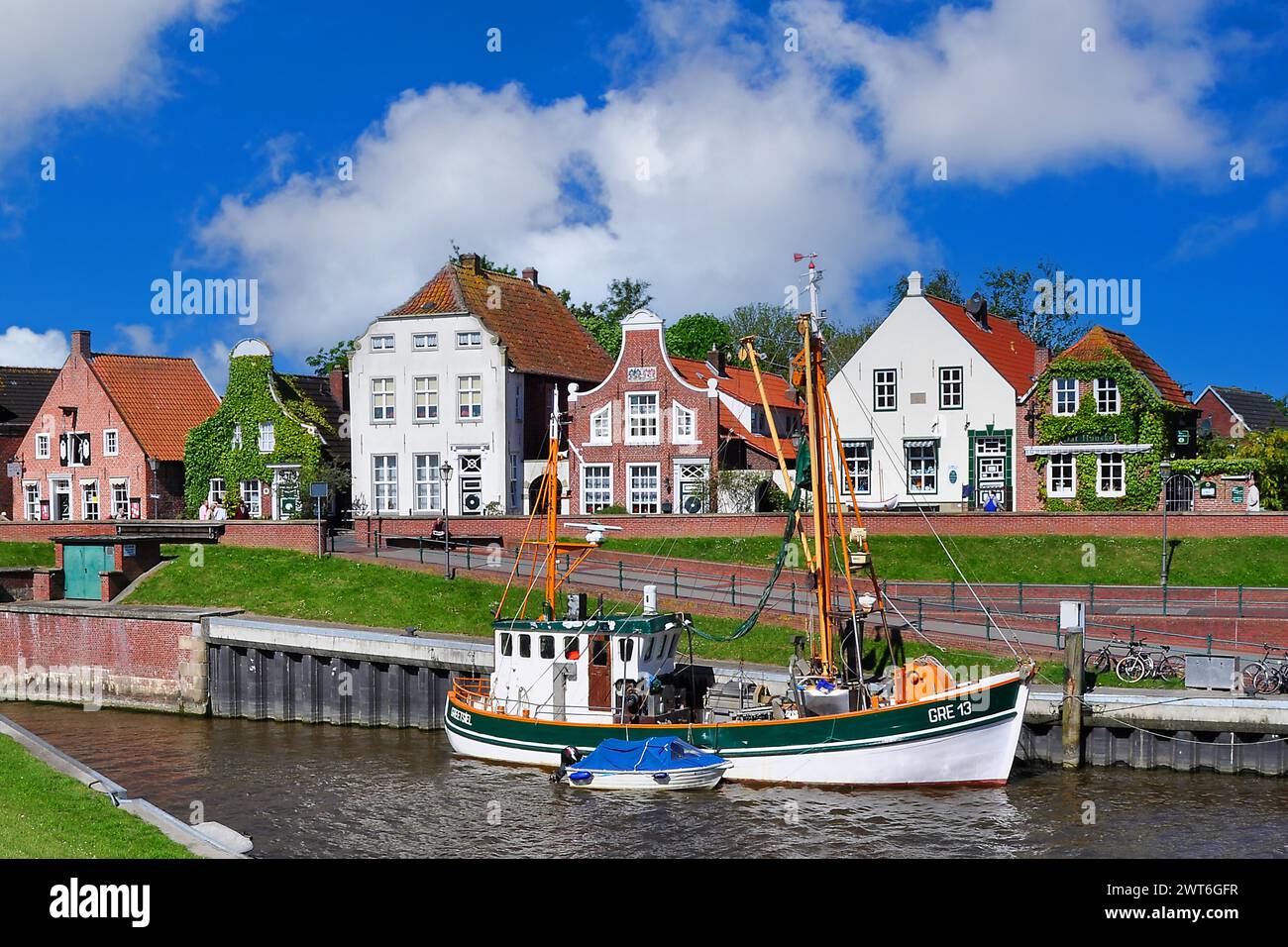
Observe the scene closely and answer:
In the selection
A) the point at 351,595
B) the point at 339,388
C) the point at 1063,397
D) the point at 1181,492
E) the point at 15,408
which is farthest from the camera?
the point at 15,408

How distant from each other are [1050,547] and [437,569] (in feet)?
73.8

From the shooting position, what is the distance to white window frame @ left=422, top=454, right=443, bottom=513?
60.3 meters

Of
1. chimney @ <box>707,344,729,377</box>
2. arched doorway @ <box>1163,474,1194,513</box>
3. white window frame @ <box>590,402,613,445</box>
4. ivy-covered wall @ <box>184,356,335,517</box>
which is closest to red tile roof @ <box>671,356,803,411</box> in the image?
chimney @ <box>707,344,729,377</box>

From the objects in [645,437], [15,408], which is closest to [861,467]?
[645,437]

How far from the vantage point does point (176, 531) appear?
53.2 m

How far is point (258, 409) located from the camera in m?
62.0

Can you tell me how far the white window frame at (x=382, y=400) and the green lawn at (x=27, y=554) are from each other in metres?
15.4

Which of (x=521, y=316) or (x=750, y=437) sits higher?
(x=521, y=316)

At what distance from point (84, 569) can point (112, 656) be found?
267 inches

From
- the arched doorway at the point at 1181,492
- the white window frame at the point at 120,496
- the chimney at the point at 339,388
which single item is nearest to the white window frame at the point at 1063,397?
the arched doorway at the point at 1181,492

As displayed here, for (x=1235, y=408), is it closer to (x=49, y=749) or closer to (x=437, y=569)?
(x=437, y=569)

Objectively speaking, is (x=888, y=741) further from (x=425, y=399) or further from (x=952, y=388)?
(x=425, y=399)

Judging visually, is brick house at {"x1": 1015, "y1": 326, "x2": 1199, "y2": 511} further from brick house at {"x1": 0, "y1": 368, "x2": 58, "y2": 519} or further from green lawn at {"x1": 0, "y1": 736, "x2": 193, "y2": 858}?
brick house at {"x1": 0, "y1": 368, "x2": 58, "y2": 519}
